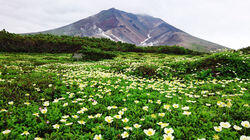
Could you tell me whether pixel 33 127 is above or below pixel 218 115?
below

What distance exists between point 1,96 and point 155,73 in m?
6.81

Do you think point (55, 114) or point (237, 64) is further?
point (237, 64)

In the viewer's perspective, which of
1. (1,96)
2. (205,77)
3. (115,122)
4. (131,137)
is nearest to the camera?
(131,137)

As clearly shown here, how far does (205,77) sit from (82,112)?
249 inches

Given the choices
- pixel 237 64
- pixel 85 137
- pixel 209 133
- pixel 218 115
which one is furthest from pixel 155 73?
pixel 85 137

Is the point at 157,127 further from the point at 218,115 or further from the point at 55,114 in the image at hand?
the point at 55,114

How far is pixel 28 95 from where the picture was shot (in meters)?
3.88

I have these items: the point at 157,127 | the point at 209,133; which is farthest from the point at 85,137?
the point at 209,133

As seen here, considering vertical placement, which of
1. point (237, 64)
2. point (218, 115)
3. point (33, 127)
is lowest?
point (33, 127)

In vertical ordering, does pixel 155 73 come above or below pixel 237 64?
below

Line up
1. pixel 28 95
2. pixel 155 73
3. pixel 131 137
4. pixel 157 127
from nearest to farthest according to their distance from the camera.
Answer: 1. pixel 131 137
2. pixel 157 127
3. pixel 28 95
4. pixel 155 73

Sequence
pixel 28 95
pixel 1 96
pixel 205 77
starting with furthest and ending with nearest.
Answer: pixel 205 77
pixel 28 95
pixel 1 96

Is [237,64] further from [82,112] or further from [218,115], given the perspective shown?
[82,112]

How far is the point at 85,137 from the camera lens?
232 cm
